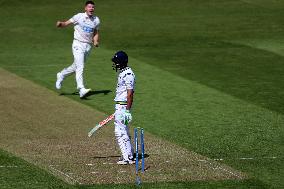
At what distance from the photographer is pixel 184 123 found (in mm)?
26703

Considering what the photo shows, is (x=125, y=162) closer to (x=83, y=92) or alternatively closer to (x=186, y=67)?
(x=83, y=92)

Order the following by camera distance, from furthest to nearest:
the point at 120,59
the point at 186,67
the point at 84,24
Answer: the point at 186,67 → the point at 84,24 → the point at 120,59

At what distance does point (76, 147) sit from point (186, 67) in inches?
458

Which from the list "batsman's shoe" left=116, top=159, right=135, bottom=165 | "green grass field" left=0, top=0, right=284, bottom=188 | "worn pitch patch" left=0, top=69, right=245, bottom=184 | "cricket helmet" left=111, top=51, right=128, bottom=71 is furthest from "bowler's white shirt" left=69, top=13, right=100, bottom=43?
"batsman's shoe" left=116, top=159, right=135, bottom=165

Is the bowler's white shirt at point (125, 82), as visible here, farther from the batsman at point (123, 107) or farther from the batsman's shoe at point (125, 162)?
the batsman's shoe at point (125, 162)

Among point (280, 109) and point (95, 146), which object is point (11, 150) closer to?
point (95, 146)

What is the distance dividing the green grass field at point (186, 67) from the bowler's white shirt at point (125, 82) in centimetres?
235

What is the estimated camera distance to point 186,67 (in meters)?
34.9

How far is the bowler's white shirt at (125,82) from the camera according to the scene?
21.9 meters

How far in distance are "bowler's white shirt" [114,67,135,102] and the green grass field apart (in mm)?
2349

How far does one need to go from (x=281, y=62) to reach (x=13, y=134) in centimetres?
1364

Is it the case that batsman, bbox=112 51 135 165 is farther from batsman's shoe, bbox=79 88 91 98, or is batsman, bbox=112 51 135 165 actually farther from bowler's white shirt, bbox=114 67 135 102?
batsman's shoe, bbox=79 88 91 98

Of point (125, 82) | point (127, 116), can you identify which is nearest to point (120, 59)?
point (125, 82)

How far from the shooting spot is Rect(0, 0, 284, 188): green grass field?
78.0ft
